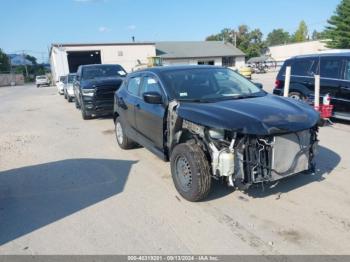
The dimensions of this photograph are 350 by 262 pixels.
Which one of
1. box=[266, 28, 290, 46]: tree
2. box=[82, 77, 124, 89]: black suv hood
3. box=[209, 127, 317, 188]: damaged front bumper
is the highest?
box=[266, 28, 290, 46]: tree

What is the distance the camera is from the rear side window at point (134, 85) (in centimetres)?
642

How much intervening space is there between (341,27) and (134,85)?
160 ft

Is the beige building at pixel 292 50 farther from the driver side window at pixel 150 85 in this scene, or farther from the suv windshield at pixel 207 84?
the driver side window at pixel 150 85

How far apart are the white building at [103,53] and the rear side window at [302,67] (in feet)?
121

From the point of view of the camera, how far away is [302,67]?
9891 millimetres

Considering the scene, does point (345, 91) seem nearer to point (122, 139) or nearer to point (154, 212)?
point (122, 139)

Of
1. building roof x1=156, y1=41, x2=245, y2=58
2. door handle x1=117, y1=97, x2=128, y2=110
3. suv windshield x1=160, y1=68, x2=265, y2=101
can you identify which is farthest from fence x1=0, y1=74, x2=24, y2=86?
suv windshield x1=160, y1=68, x2=265, y2=101

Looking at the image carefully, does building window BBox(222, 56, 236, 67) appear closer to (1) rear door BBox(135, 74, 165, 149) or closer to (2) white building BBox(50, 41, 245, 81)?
(2) white building BBox(50, 41, 245, 81)

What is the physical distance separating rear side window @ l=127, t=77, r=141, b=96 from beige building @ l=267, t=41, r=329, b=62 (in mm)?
66347

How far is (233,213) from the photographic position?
13.8ft

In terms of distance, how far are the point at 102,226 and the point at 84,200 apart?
0.89 m

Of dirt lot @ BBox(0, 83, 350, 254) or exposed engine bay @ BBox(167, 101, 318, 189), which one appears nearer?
dirt lot @ BBox(0, 83, 350, 254)

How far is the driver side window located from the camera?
5.46 metres

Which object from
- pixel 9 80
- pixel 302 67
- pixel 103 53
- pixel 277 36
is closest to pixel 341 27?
pixel 103 53
